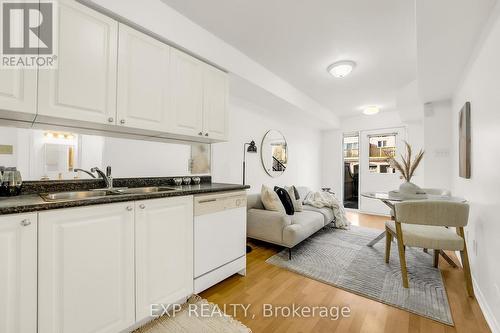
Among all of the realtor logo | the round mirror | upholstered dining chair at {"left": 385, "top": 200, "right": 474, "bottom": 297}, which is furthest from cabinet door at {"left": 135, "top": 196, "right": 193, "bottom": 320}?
the round mirror

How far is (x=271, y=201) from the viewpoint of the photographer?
309 centimetres

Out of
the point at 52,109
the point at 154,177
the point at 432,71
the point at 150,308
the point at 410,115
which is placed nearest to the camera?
the point at 52,109

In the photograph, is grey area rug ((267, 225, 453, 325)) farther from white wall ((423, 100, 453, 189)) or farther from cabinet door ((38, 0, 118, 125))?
cabinet door ((38, 0, 118, 125))

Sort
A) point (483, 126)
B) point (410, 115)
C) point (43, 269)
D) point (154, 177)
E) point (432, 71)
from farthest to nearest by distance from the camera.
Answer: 1. point (410, 115)
2. point (432, 71)
3. point (154, 177)
4. point (483, 126)
5. point (43, 269)

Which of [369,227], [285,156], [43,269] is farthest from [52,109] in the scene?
[369,227]

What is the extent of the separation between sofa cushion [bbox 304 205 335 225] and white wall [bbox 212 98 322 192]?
0.82m

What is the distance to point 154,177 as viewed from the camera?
221 cm

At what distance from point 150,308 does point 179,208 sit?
0.72 metres

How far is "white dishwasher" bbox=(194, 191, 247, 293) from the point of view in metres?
1.85

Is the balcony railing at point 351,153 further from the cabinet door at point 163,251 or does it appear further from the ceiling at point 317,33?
the cabinet door at point 163,251

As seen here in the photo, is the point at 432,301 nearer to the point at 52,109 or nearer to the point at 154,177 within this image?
the point at 154,177

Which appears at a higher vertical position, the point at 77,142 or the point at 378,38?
the point at 378,38

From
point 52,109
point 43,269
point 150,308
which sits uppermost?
point 52,109

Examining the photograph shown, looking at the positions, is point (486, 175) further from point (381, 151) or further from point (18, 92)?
point (381, 151)
